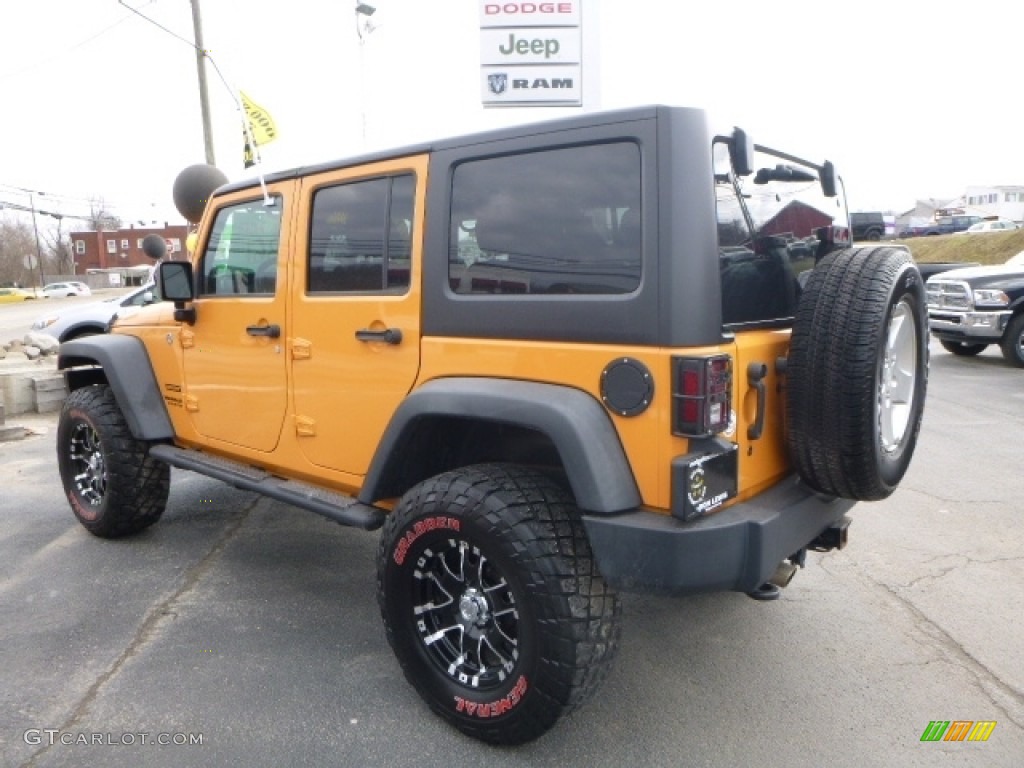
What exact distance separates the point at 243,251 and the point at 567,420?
220cm

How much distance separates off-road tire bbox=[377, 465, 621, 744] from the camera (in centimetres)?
236

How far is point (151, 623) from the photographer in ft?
11.5

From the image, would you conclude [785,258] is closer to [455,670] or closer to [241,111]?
[455,670]

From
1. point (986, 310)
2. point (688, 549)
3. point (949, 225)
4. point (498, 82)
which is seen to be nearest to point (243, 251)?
point (688, 549)

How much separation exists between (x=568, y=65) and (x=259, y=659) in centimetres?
670

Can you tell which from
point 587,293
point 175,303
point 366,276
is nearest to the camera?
point 587,293

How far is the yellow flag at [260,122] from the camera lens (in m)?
5.57

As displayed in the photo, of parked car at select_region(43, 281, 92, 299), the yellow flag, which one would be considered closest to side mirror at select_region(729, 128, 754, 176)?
the yellow flag

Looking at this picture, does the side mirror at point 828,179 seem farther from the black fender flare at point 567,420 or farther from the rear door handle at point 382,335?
the rear door handle at point 382,335

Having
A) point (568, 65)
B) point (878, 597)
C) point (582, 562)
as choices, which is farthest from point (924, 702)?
point (568, 65)

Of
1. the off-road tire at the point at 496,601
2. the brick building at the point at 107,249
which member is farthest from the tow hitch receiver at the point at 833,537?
the brick building at the point at 107,249

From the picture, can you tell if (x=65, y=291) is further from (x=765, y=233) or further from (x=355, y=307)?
(x=765, y=233)

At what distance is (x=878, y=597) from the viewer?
3727 millimetres

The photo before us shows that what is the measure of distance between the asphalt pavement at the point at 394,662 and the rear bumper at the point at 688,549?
69 centimetres
